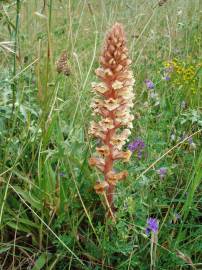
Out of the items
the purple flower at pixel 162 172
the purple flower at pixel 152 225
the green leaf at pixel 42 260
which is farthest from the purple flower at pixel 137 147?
the green leaf at pixel 42 260

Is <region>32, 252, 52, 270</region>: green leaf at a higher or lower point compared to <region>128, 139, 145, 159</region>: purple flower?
lower

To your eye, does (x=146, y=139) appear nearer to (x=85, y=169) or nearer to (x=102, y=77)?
(x=85, y=169)

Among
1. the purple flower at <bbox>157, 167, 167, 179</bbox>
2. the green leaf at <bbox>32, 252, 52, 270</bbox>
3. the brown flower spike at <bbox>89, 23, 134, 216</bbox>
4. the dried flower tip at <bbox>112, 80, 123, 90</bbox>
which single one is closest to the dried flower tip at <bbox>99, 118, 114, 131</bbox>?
the brown flower spike at <bbox>89, 23, 134, 216</bbox>

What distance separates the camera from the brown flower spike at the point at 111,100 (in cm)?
127

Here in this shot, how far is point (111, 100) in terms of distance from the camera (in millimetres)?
1309

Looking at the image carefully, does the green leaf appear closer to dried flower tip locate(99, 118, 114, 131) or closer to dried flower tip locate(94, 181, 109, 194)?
dried flower tip locate(94, 181, 109, 194)

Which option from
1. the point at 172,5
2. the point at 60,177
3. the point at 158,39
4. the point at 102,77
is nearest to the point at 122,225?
the point at 60,177

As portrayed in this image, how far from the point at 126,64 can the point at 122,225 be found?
0.50 meters

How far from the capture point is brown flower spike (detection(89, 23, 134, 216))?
1.27 meters

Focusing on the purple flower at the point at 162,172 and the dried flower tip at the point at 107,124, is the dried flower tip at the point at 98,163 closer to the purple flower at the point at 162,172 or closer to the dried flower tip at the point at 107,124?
the dried flower tip at the point at 107,124

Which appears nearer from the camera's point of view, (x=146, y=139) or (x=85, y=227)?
(x=85, y=227)

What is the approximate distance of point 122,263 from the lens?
128 cm

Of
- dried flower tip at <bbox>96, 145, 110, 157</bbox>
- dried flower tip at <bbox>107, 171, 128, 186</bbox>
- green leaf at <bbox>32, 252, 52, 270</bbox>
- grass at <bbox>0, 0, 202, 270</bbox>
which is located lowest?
green leaf at <bbox>32, 252, 52, 270</bbox>

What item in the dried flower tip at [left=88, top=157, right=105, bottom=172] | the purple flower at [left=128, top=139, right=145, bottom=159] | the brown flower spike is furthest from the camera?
the purple flower at [left=128, top=139, right=145, bottom=159]
